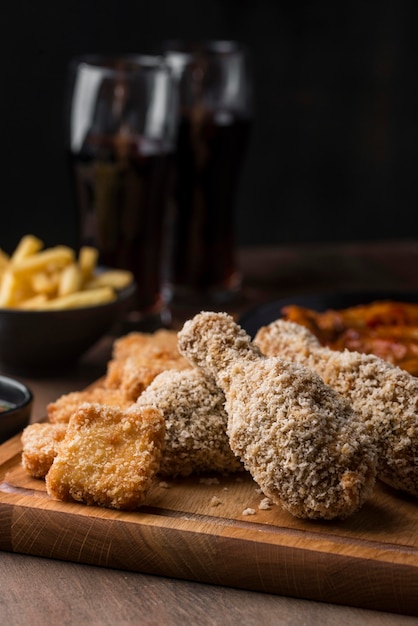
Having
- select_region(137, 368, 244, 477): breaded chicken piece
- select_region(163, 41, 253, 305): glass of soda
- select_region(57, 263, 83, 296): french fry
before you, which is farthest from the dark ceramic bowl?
select_region(137, 368, 244, 477): breaded chicken piece

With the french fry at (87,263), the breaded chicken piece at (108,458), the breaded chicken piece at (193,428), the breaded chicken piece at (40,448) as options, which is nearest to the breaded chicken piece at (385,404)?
the breaded chicken piece at (193,428)

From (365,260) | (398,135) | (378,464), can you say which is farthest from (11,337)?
(398,135)

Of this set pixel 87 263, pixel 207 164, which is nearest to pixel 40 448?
pixel 87 263

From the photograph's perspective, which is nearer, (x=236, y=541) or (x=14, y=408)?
(x=236, y=541)

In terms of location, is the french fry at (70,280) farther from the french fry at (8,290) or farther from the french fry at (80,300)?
the french fry at (8,290)

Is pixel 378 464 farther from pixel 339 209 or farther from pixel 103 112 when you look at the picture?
pixel 339 209

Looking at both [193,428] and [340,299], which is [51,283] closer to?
[340,299]

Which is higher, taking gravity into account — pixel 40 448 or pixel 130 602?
pixel 40 448
